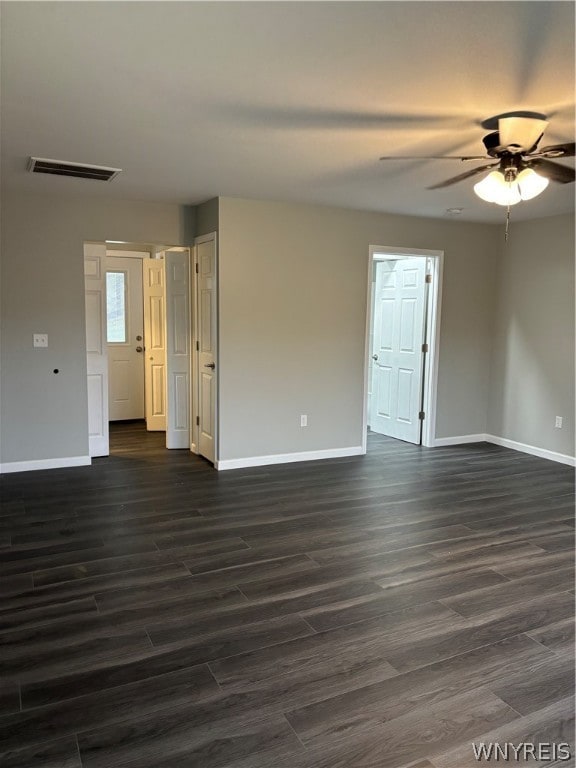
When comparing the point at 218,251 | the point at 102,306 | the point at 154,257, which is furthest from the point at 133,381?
the point at 218,251

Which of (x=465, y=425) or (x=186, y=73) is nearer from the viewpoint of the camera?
(x=186, y=73)

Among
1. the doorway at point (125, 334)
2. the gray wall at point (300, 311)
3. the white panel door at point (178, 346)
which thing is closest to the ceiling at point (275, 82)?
the gray wall at point (300, 311)

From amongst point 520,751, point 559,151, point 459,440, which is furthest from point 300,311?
point 520,751

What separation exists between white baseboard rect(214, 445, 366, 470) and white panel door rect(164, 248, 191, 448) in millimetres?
949

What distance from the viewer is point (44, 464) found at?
523 cm

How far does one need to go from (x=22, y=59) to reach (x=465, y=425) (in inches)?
225

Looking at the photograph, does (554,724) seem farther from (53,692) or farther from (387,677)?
(53,692)

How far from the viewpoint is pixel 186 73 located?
233 cm

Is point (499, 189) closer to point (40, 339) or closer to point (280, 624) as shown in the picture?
point (280, 624)

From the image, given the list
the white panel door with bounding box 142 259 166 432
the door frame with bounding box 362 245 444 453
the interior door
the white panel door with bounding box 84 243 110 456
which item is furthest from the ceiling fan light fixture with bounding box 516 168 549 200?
the interior door

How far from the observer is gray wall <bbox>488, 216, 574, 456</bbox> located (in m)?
5.71

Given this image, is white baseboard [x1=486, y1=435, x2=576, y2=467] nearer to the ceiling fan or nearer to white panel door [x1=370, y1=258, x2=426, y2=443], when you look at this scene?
white panel door [x1=370, y1=258, x2=426, y2=443]

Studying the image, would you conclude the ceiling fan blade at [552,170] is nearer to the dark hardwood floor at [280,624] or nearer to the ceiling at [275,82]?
the ceiling at [275,82]

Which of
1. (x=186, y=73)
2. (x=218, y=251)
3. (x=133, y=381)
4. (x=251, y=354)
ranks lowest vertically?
(x=133, y=381)
